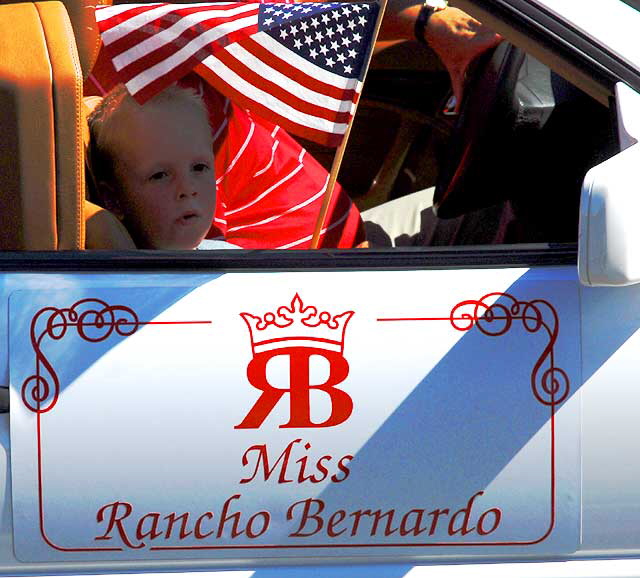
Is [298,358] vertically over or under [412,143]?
under

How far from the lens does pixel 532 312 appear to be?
1606 millimetres

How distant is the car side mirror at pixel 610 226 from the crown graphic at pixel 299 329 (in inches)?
14.3

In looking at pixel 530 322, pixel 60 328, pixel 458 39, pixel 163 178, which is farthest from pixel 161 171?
pixel 458 39

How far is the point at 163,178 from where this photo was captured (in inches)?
75.7

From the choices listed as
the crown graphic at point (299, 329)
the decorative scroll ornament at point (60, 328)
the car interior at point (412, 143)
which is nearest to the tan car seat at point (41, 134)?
the car interior at point (412, 143)

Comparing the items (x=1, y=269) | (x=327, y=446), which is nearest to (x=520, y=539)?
(x=327, y=446)

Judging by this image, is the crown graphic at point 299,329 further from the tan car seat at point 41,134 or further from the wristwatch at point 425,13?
the wristwatch at point 425,13

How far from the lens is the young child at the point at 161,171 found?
6.27ft

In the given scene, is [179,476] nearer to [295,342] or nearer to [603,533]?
[295,342]

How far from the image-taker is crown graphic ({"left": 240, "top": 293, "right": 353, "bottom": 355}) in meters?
1.58

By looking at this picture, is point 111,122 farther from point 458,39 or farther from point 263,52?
point 458,39

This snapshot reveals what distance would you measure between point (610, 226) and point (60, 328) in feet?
2.65

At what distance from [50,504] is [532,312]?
78cm

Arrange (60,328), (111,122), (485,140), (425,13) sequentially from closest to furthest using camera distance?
(60,328) → (111,122) → (485,140) → (425,13)
